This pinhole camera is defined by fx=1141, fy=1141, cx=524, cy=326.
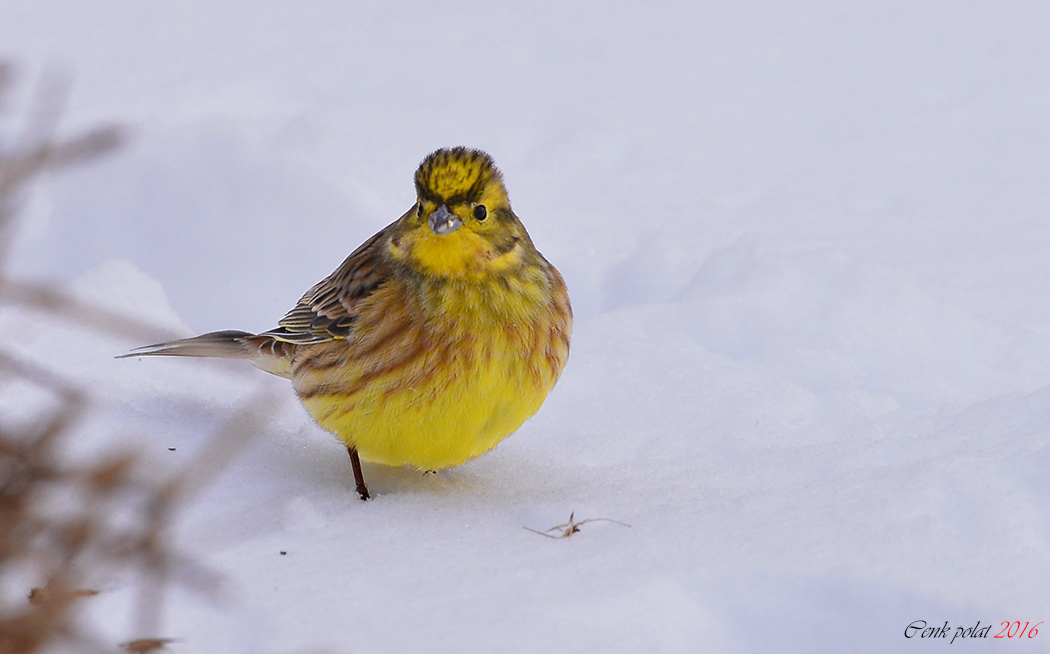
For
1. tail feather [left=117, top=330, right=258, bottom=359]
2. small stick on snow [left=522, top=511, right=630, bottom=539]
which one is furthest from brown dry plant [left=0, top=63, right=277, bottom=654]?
tail feather [left=117, top=330, right=258, bottom=359]

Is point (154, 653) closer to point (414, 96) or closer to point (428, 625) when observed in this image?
point (428, 625)

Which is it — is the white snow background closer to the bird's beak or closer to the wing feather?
Result: the wing feather

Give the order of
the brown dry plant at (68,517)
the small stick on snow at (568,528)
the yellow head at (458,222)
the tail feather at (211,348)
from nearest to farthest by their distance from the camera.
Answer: the brown dry plant at (68,517) < the small stick on snow at (568,528) < the yellow head at (458,222) < the tail feather at (211,348)

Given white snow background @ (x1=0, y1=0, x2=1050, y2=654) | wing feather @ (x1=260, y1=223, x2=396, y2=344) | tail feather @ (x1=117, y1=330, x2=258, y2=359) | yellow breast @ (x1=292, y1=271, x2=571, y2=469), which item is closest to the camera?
white snow background @ (x1=0, y1=0, x2=1050, y2=654)

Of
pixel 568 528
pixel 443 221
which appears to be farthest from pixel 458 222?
pixel 568 528

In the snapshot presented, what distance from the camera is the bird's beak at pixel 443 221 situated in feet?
11.6

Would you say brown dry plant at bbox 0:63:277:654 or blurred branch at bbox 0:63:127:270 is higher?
blurred branch at bbox 0:63:127:270

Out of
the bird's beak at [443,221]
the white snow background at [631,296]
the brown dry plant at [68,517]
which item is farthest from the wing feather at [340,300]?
the brown dry plant at [68,517]

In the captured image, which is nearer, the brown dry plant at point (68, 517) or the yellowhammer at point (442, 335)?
the brown dry plant at point (68, 517)

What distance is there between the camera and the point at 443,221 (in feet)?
11.6

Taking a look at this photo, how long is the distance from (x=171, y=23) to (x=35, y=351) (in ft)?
20.3

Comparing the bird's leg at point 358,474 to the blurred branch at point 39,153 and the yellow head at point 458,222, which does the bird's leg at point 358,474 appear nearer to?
the yellow head at point 458,222

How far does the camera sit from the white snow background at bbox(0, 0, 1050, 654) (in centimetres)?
259

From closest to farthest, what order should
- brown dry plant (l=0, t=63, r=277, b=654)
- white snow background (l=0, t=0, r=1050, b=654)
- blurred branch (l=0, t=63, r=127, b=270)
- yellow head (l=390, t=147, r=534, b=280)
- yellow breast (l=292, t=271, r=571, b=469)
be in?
1. brown dry plant (l=0, t=63, r=277, b=654)
2. blurred branch (l=0, t=63, r=127, b=270)
3. white snow background (l=0, t=0, r=1050, b=654)
4. yellow breast (l=292, t=271, r=571, b=469)
5. yellow head (l=390, t=147, r=534, b=280)
